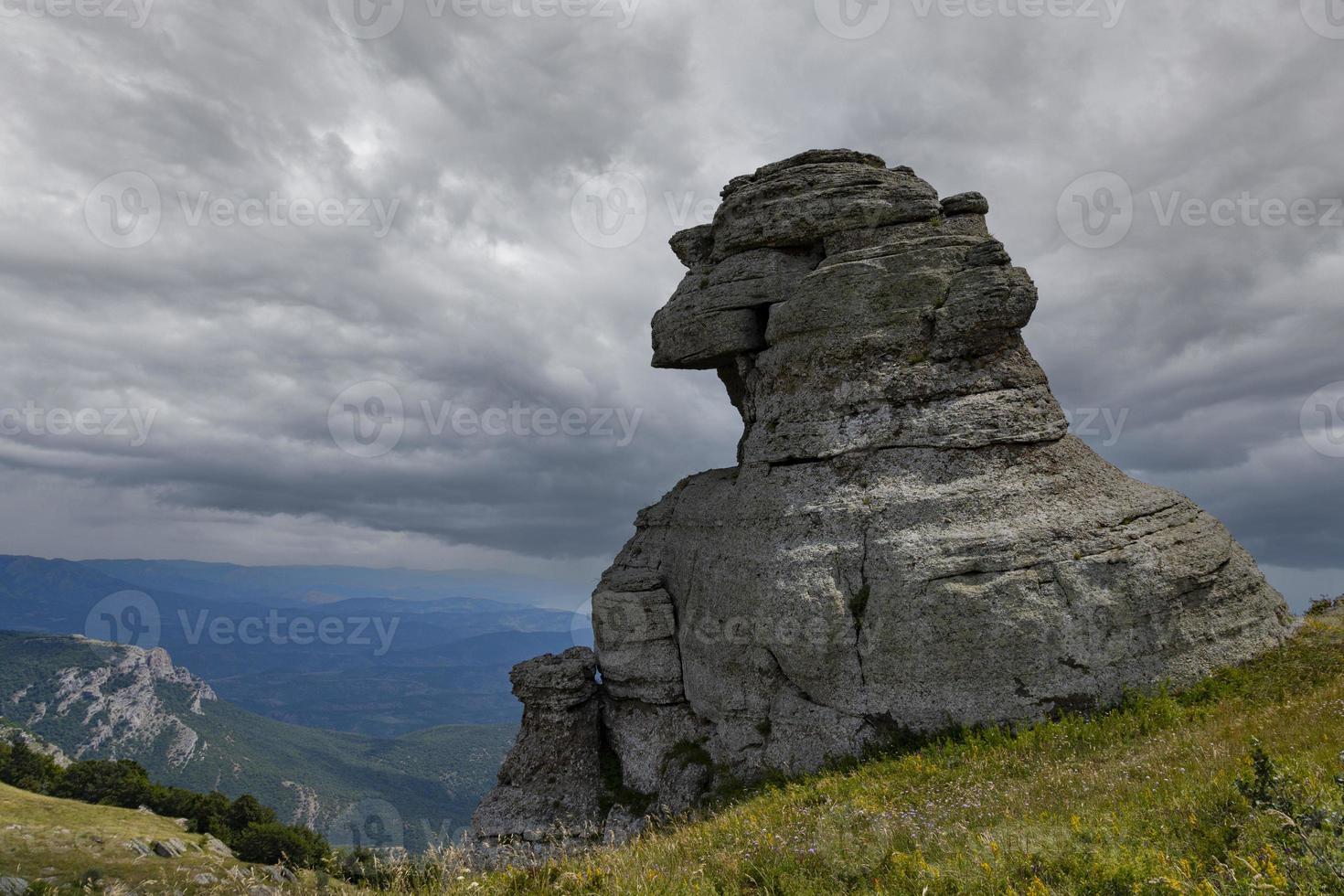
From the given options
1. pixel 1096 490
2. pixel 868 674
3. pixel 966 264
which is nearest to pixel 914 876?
pixel 868 674

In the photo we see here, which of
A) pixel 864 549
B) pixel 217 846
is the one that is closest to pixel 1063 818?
pixel 864 549

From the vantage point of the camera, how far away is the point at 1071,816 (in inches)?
407

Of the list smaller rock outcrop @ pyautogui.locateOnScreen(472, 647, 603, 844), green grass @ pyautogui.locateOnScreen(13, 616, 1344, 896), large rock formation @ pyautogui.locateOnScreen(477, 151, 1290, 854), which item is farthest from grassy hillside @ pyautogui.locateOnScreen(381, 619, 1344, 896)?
smaller rock outcrop @ pyautogui.locateOnScreen(472, 647, 603, 844)

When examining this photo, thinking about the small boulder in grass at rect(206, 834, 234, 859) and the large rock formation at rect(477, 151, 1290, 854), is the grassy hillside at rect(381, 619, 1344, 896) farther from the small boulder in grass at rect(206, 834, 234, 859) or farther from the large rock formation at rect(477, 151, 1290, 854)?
the small boulder in grass at rect(206, 834, 234, 859)

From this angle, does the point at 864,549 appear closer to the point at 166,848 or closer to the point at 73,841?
the point at 166,848

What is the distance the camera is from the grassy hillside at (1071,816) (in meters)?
7.48

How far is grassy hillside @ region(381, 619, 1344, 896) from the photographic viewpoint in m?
7.48

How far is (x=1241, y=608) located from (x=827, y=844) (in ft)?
54.1

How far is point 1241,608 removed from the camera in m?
19.9

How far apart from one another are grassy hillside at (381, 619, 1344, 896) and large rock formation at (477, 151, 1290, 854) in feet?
4.90

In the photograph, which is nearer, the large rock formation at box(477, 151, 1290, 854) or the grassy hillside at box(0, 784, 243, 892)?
the large rock formation at box(477, 151, 1290, 854)

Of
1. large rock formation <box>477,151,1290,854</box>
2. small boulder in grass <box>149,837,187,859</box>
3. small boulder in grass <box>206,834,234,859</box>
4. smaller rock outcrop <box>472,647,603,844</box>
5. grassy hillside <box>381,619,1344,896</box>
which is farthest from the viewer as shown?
small boulder in grass <box>206,834,234,859</box>

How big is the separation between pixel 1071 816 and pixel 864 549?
1060 centimetres

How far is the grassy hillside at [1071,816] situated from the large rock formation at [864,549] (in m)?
1.49
